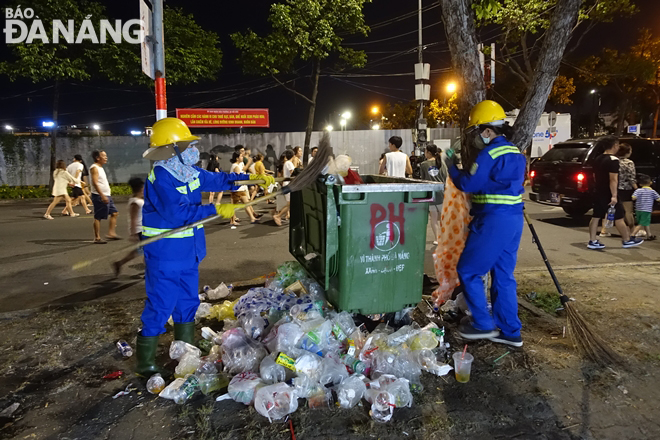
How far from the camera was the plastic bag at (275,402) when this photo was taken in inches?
99.4

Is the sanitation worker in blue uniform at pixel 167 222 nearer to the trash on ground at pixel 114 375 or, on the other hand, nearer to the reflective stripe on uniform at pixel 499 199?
the trash on ground at pixel 114 375

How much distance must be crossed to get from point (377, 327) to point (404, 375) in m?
0.59

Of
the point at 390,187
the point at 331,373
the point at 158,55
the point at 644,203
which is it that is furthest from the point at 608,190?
the point at 158,55

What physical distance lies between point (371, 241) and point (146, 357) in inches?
68.5

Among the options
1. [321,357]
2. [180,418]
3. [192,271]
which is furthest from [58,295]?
[321,357]

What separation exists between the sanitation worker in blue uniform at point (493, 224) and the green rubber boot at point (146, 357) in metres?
2.32

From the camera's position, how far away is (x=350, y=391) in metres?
2.66

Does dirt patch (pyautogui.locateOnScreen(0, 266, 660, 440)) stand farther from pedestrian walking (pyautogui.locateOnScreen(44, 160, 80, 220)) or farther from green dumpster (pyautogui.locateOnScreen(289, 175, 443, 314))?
pedestrian walking (pyautogui.locateOnScreen(44, 160, 80, 220))

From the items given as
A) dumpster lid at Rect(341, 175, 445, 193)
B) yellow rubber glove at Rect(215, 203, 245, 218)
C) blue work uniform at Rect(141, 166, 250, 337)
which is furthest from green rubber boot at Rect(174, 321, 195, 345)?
dumpster lid at Rect(341, 175, 445, 193)

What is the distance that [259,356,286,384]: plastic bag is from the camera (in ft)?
9.02

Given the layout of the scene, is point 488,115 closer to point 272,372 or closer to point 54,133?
point 272,372

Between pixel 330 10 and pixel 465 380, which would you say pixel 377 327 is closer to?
pixel 465 380

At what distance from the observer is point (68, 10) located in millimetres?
14195

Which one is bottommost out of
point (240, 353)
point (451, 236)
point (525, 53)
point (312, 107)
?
point (240, 353)
